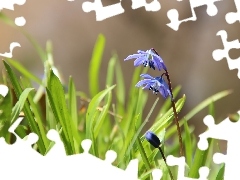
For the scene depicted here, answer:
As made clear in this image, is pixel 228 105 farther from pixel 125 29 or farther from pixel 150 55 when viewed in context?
pixel 150 55

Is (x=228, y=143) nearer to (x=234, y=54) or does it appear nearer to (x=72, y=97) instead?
(x=72, y=97)

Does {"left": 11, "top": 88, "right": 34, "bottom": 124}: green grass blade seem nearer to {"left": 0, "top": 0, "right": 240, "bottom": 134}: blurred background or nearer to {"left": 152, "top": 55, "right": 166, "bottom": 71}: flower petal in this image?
{"left": 152, "top": 55, "right": 166, "bottom": 71}: flower petal

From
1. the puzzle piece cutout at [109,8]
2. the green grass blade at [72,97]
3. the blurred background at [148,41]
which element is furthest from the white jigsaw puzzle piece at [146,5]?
the blurred background at [148,41]

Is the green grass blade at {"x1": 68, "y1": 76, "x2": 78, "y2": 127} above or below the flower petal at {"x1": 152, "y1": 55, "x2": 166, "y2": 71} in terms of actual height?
below

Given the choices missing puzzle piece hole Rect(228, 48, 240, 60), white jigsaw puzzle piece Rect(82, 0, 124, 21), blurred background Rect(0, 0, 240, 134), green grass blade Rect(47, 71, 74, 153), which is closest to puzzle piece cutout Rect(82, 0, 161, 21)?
white jigsaw puzzle piece Rect(82, 0, 124, 21)

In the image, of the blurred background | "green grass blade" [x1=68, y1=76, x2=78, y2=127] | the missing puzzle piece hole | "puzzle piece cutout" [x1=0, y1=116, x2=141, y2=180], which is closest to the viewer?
"puzzle piece cutout" [x1=0, y1=116, x2=141, y2=180]

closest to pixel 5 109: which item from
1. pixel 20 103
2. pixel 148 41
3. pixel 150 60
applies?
pixel 20 103

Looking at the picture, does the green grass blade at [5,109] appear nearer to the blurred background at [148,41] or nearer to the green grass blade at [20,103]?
the green grass blade at [20,103]
